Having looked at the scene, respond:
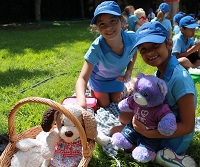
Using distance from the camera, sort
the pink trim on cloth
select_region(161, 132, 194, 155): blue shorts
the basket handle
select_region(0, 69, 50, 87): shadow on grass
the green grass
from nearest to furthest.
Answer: the basket handle
the pink trim on cloth
select_region(161, 132, 194, 155): blue shorts
the green grass
select_region(0, 69, 50, 87): shadow on grass

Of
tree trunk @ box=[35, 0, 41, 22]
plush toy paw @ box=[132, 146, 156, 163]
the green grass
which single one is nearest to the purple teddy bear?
plush toy paw @ box=[132, 146, 156, 163]

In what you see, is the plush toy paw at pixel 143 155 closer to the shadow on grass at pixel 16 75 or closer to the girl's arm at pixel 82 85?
the girl's arm at pixel 82 85

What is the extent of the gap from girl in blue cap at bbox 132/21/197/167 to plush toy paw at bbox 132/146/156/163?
0.17ft

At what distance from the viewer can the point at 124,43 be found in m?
2.48

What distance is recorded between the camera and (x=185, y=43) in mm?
3652

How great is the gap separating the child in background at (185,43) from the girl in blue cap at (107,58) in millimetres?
1127

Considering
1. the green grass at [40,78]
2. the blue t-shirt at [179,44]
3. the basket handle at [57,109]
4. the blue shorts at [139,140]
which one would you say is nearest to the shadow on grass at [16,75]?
the green grass at [40,78]

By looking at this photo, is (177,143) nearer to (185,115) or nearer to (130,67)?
(185,115)

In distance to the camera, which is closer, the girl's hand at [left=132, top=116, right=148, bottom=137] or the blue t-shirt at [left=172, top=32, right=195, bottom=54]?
the girl's hand at [left=132, top=116, right=148, bottom=137]

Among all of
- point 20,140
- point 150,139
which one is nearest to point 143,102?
point 150,139

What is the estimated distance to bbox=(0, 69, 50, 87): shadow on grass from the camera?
11.3 ft

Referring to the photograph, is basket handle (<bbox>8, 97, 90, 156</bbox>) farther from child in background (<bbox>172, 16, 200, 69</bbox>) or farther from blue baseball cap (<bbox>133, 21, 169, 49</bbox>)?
child in background (<bbox>172, 16, 200, 69</bbox>)

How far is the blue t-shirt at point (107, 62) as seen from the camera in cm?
237

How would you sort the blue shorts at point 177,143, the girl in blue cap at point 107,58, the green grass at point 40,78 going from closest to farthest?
the blue shorts at point 177,143 → the green grass at point 40,78 → the girl in blue cap at point 107,58
